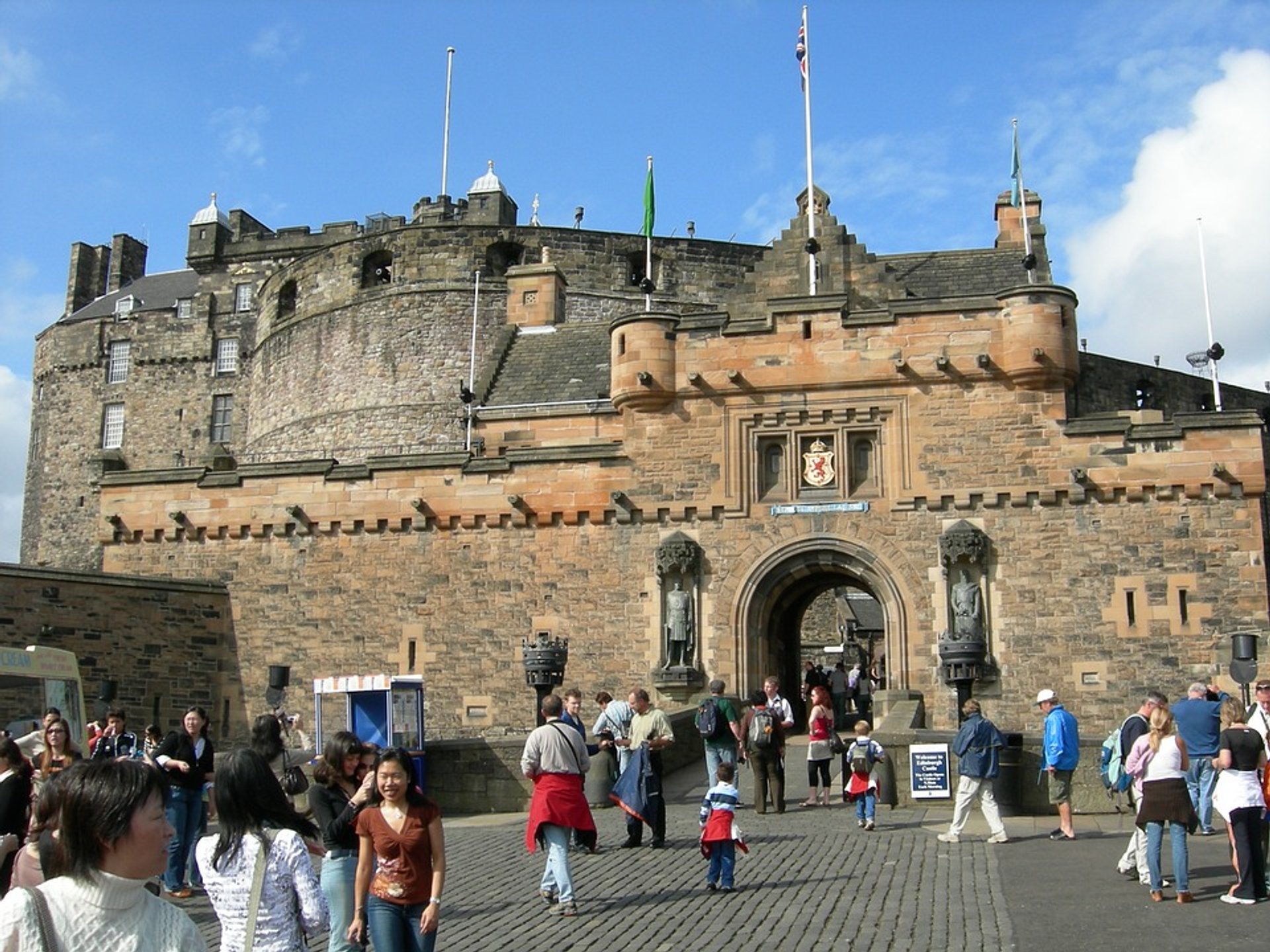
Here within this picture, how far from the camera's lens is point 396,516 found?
954 inches

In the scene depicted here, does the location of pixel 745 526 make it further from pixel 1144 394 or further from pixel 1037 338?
pixel 1144 394

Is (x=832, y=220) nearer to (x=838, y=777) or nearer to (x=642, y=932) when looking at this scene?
(x=838, y=777)

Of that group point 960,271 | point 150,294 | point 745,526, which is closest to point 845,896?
point 745,526

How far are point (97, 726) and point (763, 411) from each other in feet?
39.1

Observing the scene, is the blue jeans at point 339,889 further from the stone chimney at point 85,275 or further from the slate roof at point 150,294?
the stone chimney at point 85,275

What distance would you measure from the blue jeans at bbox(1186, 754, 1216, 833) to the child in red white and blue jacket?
4505 mm

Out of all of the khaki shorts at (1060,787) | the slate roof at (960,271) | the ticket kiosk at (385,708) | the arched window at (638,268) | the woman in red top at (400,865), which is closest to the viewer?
the woman in red top at (400,865)

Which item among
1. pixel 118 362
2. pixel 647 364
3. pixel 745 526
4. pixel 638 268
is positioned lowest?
pixel 745 526

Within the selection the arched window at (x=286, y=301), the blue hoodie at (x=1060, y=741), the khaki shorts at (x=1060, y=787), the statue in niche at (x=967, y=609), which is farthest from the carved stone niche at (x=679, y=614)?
the arched window at (x=286, y=301)

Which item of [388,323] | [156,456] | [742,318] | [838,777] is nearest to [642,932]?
[838,777]

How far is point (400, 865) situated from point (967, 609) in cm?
1611

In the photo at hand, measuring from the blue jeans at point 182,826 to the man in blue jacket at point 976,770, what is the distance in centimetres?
661

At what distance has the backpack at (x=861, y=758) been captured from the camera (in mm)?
13859

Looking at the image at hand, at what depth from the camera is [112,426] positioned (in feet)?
175
